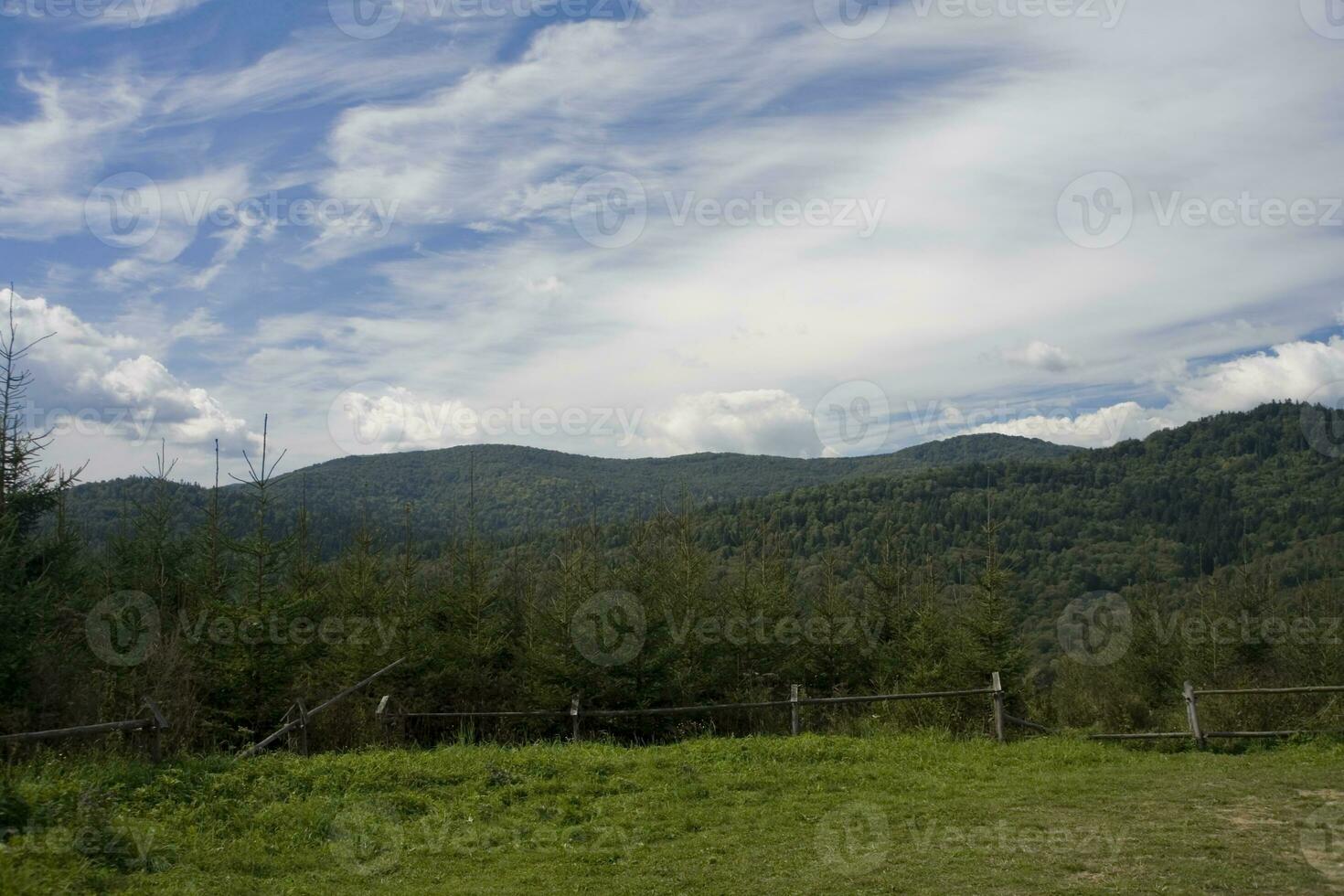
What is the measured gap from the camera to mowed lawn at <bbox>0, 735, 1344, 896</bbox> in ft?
23.7

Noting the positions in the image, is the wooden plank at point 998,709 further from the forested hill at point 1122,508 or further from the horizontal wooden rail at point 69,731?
the forested hill at point 1122,508

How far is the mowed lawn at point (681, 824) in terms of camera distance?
7238 millimetres

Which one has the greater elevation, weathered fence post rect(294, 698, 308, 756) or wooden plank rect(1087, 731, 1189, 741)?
weathered fence post rect(294, 698, 308, 756)

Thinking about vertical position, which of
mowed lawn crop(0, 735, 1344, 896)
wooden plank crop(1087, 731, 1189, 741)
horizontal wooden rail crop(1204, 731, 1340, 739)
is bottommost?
wooden plank crop(1087, 731, 1189, 741)

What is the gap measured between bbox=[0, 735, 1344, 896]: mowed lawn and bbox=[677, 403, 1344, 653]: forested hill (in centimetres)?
5646

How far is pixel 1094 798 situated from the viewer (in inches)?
400

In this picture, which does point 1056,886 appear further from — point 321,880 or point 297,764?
point 297,764

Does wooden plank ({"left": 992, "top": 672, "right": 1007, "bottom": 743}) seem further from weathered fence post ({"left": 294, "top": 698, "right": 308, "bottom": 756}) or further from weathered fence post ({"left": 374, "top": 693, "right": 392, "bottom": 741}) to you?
weathered fence post ({"left": 294, "top": 698, "right": 308, "bottom": 756})

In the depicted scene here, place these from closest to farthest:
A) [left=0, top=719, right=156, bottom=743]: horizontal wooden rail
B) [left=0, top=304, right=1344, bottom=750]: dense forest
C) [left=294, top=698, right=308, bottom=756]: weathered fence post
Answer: [left=0, top=719, right=156, bottom=743]: horizontal wooden rail → [left=294, top=698, right=308, bottom=756]: weathered fence post → [left=0, top=304, right=1344, bottom=750]: dense forest

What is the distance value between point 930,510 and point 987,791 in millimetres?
99140

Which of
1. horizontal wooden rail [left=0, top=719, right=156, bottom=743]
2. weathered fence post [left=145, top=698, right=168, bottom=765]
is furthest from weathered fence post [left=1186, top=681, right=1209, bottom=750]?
horizontal wooden rail [left=0, top=719, right=156, bottom=743]

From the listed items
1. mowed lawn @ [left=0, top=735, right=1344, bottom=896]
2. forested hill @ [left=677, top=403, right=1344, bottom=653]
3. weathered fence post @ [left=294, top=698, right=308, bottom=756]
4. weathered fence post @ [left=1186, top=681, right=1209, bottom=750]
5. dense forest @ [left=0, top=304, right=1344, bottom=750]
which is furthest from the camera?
forested hill @ [left=677, top=403, right=1344, bottom=653]

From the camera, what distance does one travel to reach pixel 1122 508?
118 m

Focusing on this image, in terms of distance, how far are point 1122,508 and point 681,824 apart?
12451cm
